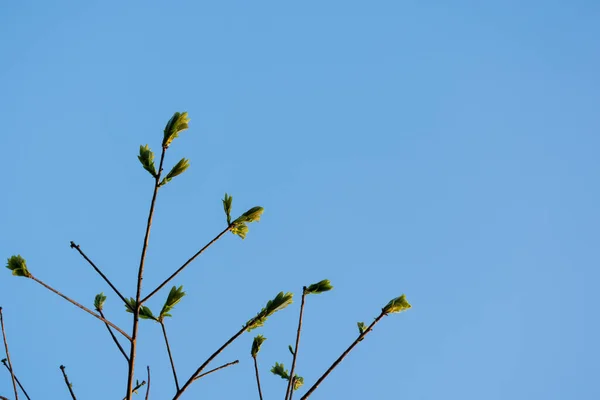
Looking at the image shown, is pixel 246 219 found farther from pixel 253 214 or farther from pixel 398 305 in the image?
pixel 398 305

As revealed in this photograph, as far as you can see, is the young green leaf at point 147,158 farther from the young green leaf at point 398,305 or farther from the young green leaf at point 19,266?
the young green leaf at point 398,305

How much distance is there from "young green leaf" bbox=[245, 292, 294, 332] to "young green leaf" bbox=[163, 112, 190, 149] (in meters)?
1.62

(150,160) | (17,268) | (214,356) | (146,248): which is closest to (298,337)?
(214,356)

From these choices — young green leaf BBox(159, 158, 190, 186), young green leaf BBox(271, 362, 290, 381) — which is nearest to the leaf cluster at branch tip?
young green leaf BBox(271, 362, 290, 381)

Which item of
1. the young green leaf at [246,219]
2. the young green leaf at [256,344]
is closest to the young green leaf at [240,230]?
the young green leaf at [246,219]

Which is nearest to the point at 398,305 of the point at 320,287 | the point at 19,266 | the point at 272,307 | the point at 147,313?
the point at 320,287

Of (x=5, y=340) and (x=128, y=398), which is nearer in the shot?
(x=128, y=398)

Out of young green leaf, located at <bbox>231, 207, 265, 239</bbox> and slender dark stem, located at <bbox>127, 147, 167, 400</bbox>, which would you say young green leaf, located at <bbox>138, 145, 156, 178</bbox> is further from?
young green leaf, located at <bbox>231, 207, 265, 239</bbox>

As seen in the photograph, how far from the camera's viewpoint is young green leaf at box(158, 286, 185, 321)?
511cm

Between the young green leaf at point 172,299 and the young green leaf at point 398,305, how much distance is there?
193cm

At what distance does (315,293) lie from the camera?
5.37 m

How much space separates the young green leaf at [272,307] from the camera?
4.89 meters

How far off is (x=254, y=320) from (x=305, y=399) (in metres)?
0.79

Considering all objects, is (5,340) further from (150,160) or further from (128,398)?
(150,160)
